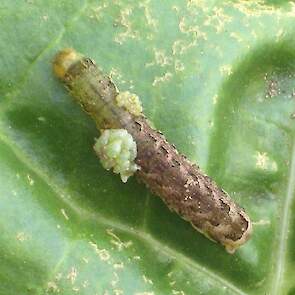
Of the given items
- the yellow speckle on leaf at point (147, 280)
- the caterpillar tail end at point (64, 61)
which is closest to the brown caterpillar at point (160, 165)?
the caterpillar tail end at point (64, 61)

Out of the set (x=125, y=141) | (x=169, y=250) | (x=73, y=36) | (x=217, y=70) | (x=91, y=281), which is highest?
(x=217, y=70)

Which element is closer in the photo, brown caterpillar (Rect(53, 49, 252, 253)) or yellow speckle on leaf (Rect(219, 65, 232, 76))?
brown caterpillar (Rect(53, 49, 252, 253))

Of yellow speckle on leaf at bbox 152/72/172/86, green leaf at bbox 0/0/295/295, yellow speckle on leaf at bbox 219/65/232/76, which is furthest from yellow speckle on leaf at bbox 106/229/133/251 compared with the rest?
yellow speckle on leaf at bbox 219/65/232/76

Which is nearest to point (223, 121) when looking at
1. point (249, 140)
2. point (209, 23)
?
point (249, 140)

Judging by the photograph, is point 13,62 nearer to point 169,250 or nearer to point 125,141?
point 125,141

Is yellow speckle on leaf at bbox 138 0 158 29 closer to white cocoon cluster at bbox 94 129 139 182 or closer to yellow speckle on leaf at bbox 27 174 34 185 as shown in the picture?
white cocoon cluster at bbox 94 129 139 182

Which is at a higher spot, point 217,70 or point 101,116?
point 217,70

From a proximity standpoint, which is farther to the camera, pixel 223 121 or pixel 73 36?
pixel 223 121

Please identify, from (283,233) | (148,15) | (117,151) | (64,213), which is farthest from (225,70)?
(64,213)

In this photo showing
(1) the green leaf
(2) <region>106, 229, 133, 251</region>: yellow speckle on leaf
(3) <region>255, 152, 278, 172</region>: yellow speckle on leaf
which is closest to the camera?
(1) the green leaf
